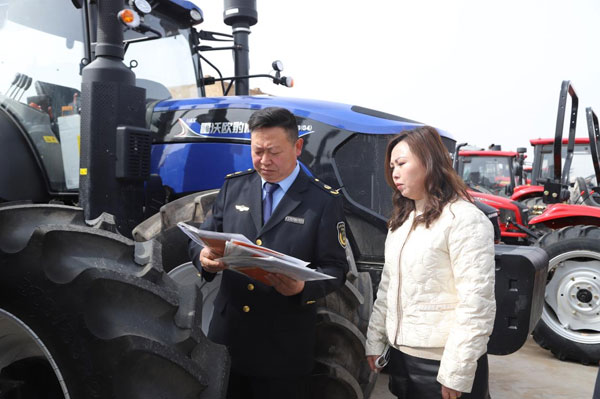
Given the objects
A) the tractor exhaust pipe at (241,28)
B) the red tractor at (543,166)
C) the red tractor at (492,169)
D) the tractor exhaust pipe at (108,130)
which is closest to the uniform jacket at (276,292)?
the tractor exhaust pipe at (108,130)

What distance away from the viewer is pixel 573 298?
17.0 ft

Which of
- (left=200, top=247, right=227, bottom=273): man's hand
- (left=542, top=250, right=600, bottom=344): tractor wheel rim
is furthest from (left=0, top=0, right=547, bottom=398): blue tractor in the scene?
(left=542, top=250, right=600, bottom=344): tractor wheel rim

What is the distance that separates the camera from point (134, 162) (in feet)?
9.63

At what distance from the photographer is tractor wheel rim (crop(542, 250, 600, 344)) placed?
16.8ft

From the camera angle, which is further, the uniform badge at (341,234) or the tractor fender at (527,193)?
the tractor fender at (527,193)

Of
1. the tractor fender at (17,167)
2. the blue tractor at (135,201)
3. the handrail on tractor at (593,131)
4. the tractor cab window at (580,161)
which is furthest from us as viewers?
the tractor cab window at (580,161)

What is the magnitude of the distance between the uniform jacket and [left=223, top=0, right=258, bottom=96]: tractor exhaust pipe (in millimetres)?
2562

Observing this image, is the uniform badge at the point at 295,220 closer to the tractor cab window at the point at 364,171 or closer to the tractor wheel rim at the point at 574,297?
the tractor cab window at the point at 364,171

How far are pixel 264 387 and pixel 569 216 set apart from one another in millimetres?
4880

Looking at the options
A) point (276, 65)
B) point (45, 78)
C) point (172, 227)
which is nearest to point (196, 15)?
point (276, 65)

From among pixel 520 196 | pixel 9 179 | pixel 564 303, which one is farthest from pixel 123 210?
pixel 520 196

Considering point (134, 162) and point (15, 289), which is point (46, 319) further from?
point (134, 162)

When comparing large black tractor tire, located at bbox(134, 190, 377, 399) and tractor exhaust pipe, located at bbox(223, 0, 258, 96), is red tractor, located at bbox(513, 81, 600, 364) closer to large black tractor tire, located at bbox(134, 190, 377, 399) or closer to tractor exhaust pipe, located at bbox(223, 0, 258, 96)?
large black tractor tire, located at bbox(134, 190, 377, 399)

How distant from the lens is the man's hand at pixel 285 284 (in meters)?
1.83
